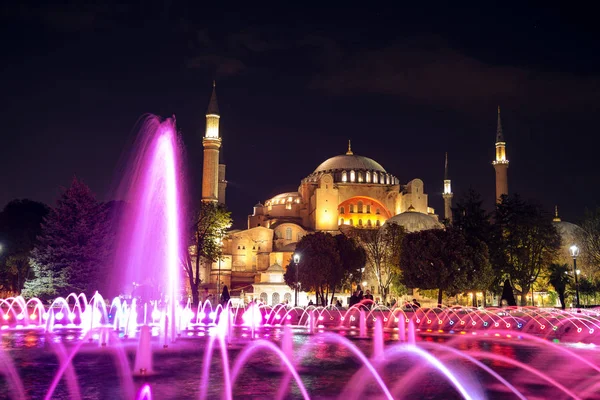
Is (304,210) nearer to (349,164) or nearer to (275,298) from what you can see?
(349,164)

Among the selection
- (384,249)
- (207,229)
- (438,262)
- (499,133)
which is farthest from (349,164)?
(438,262)

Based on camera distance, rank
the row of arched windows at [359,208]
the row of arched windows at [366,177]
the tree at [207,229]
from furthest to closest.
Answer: the row of arched windows at [366,177] < the row of arched windows at [359,208] < the tree at [207,229]

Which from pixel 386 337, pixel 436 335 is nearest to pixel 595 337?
pixel 436 335

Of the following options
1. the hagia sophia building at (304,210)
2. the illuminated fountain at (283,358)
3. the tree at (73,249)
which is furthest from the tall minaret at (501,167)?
the tree at (73,249)

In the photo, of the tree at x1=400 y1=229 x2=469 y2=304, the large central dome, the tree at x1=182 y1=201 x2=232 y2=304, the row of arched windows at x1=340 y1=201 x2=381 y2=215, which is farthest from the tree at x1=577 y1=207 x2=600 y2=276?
the large central dome

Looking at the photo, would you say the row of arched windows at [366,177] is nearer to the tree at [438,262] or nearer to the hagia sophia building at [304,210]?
the hagia sophia building at [304,210]

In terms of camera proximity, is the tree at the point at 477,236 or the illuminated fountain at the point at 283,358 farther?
the tree at the point at 477,236

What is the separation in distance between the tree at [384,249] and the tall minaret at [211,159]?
1897cm

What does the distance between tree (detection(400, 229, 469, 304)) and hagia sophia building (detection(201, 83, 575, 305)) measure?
60.2 feet

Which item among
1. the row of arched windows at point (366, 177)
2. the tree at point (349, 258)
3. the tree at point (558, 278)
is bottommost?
the tree at point (558, 278)

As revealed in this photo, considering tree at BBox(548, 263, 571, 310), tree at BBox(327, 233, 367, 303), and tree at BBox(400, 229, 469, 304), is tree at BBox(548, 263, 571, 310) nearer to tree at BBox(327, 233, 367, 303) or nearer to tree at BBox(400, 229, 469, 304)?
tree at BBox(400, 229, 469, 304)

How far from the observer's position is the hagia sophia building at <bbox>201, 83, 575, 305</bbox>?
2516 inches

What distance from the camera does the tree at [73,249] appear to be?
106 ft

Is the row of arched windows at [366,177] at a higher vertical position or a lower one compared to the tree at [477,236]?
higher
